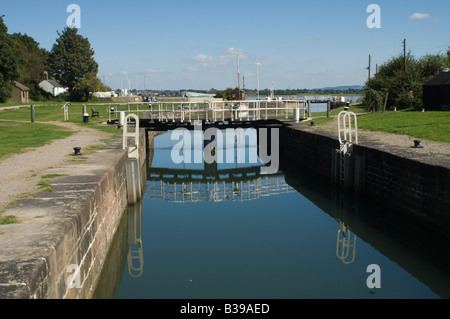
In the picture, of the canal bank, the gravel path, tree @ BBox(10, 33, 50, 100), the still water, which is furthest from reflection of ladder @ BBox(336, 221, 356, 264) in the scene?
tree @ BBox(10, 33, 50, 100)

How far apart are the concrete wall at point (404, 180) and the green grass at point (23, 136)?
1088 centimetres

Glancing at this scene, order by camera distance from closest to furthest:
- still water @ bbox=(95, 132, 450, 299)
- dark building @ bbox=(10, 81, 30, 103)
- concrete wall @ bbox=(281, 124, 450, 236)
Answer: still water @ bbox=(95, 132, 450, 299), concrete wall @ bbox=(281, 124, 450, 236), dark building @ bbox=(10, 81, 30, 103)

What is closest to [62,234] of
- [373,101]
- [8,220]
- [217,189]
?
[8,220]

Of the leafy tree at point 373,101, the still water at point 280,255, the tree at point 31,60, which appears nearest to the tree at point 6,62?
the tree at point 31,60

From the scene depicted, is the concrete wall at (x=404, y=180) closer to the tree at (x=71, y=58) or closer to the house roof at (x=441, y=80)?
the house roof at (x=441, y=80)

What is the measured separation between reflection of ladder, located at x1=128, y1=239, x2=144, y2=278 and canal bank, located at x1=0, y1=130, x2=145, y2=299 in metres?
0.61

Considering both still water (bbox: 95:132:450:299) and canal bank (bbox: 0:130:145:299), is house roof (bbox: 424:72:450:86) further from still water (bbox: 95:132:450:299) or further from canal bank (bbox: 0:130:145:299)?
canal bank (bbox: 0:130:145:299)

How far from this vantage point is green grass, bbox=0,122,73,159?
50.2ft

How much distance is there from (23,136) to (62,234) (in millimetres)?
14151

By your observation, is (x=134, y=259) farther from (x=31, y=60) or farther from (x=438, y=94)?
(x=31, y=60)

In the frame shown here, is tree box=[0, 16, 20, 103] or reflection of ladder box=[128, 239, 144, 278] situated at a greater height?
tree box=[0, 16, 20, 103]
